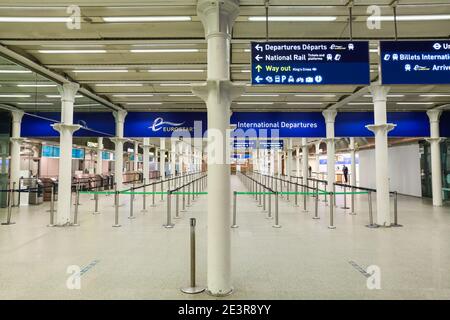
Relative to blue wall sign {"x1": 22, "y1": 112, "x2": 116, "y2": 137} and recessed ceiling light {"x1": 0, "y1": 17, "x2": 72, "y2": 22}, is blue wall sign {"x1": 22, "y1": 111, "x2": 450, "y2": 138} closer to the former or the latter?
blue wall sign {"x1": 22, "y1": 112, "x2": 116, "y2": 137}

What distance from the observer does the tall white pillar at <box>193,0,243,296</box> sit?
3.73 meters

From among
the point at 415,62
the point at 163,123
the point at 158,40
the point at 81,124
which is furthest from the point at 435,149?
the point at 81,124

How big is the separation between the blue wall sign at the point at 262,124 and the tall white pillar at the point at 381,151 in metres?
3.99

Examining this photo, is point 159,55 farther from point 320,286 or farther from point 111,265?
point 320,286

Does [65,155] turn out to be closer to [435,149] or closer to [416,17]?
[416,17]

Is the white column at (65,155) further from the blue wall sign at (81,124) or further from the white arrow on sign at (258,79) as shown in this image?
the white arrow on sign at (258,79)

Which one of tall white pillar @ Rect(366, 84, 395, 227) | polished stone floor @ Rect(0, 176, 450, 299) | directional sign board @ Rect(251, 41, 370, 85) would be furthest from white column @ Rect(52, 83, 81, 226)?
tall white pillar @ Rect(366, 84, 395, 227)

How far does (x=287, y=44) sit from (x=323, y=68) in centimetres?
69

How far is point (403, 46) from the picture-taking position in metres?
4.63

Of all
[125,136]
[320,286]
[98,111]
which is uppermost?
[98,111]

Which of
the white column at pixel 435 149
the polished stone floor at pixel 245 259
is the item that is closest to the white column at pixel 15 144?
the polished stone floor at pixel 245 259

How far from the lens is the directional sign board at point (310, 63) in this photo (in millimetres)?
4586

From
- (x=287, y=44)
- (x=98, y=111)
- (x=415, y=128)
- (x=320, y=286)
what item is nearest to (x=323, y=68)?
(x=287, y=44)

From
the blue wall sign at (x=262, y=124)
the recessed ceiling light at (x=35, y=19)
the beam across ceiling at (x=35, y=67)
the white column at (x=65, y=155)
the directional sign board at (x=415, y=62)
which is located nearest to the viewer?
the directional sign board at (x=415, y=62)
